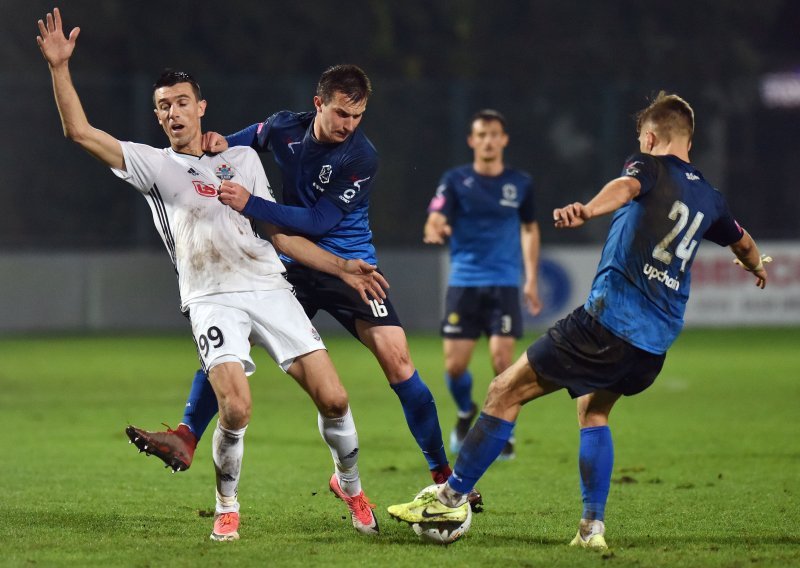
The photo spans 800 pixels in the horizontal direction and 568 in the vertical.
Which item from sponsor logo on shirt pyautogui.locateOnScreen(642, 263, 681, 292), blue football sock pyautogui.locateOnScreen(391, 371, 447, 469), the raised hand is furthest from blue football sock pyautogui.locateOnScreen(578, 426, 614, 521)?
the raised hand

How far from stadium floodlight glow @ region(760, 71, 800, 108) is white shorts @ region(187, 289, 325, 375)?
19647 millimetres

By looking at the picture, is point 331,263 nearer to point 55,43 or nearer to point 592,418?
point 592,418

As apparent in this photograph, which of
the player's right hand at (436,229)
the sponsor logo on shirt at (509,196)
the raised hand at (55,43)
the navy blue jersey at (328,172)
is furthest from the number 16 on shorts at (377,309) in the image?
the sponsor logo on shirt at (509,196)

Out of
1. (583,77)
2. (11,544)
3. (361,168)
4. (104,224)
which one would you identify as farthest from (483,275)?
(583,77)

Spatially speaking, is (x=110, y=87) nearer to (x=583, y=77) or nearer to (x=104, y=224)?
(x=104, y=224)

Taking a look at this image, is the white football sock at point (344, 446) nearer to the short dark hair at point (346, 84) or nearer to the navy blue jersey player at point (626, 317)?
the navy blue jersey player at point (626, 317)

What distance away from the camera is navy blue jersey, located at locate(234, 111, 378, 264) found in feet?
21.8

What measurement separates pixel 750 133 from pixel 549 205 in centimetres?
438

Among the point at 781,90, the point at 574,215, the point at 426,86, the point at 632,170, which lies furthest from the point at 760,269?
the point at 781,90

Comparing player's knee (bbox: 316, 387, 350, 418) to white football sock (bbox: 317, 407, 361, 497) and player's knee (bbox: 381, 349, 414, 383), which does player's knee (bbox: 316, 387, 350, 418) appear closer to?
white football sock (bbox: 317, 407, 361, 497)

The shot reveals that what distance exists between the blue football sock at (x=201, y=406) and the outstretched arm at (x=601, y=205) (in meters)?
2.12

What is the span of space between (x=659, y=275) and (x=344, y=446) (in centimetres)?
174

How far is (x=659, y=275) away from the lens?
5.79m

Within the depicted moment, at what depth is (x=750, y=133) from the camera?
2381 centimetres
